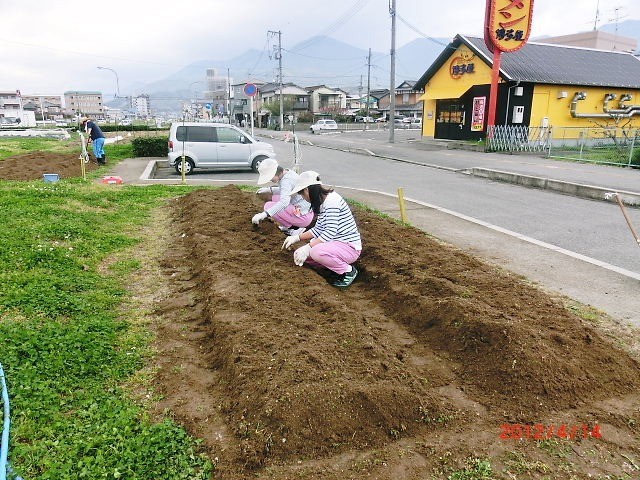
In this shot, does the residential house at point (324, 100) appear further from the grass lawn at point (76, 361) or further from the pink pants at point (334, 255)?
the pink pants at point (334, 255)

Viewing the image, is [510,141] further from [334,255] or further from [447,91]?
[334,255]

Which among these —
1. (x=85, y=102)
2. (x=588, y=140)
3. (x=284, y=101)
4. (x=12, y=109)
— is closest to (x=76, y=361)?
(x=588, y=140)

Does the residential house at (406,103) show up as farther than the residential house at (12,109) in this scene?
Yes

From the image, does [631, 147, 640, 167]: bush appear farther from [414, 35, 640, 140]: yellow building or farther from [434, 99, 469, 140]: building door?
[434, 99, 469, 140]: building door

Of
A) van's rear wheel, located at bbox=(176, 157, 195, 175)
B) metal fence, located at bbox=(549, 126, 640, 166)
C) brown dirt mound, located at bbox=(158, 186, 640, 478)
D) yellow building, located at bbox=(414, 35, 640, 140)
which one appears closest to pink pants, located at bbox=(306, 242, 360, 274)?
brown dirt mound, located at bbox=(158, 186, 640, 478)

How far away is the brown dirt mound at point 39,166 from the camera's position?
13.4 metres

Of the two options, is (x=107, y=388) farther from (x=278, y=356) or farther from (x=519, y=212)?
(x=519, y=212)

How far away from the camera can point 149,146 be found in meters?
19.2

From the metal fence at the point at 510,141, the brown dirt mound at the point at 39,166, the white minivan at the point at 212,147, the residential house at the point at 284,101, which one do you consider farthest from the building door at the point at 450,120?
the residential house at the point at 284,101

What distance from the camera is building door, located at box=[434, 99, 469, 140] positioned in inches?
1099

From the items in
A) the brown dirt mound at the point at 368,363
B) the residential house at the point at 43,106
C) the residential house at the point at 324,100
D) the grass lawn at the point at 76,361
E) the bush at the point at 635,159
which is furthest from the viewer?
the residential house at the point at 43,106

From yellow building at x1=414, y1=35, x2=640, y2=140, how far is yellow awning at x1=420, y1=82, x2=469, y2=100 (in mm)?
67

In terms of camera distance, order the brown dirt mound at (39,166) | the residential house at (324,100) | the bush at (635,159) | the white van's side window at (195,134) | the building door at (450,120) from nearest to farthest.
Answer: the brown dirt mound at (39,166)
the white van's side window at (195,134)
the bush at (635,159)
the building door at (450,120)
the residential house at (324,100)

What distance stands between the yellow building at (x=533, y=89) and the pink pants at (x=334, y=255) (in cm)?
2163
